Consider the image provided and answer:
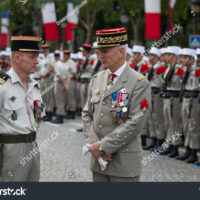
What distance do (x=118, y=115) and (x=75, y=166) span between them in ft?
14.1

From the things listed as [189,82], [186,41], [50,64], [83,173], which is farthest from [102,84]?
[186,41]

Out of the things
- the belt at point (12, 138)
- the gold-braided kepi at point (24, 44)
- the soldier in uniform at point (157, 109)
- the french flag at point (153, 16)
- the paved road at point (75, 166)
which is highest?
the french flag at point (153, 16)

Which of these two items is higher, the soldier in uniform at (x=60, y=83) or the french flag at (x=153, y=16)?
the french flag at (x=153, y=16)

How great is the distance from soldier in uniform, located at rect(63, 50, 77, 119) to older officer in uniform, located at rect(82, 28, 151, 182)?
1113 cm

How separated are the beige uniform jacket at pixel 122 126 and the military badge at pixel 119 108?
0.03 metres

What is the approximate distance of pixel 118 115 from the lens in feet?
12.5

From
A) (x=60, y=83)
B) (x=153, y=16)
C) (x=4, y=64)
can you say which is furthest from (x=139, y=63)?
(x=4, y=64)

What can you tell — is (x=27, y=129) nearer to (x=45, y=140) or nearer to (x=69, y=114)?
(x=45, y=140)

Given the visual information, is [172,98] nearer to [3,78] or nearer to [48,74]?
[3,78]

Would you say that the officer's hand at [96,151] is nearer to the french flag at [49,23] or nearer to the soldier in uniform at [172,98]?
the soldier in uniform at [172,98]

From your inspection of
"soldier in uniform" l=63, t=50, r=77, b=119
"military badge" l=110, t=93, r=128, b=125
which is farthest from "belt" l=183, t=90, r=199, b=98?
"soldier in uniform" l=63, t=50, r=77, b=119

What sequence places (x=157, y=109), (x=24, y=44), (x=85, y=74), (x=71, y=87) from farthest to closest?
(x=71, y=87), (x=85, y=74), (x=157, y=109), (x=24, y=44)

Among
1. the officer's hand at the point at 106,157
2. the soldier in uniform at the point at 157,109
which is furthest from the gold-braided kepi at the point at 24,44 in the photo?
the soldier in uniform at the point at 157,109

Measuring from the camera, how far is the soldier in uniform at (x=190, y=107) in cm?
849
